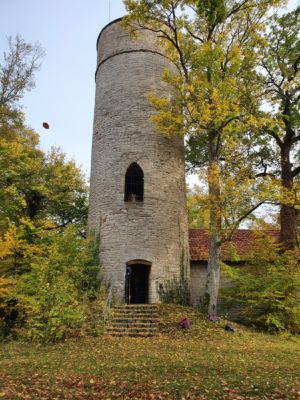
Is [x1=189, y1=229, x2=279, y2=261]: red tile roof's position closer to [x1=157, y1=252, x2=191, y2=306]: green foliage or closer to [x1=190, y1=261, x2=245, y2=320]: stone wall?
[x1=190, y1=261, x2=245, y2=320]: stone wall

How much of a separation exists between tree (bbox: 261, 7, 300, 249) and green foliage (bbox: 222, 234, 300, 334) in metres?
1.85

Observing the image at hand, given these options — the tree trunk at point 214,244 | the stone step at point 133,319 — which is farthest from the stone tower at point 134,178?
the tree trunk at point 214,244

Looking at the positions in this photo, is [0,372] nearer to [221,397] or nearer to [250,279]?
[221,397]

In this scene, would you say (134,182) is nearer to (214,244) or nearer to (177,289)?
(214,244)

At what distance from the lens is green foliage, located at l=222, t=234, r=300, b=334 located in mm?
12805

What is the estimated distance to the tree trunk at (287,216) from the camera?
51.0ft

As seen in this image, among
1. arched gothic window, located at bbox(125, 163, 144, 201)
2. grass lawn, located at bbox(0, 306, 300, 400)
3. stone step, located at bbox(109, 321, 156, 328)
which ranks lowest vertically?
grass lawn, located at bbox(0, 306, 300, 400)

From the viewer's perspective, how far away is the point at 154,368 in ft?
21.9

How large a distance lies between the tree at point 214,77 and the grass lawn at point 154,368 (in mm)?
3321

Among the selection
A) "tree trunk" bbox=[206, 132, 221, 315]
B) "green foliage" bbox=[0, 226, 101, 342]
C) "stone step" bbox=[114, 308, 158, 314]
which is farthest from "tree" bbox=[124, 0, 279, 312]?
"green foliage" bbox=[0, 226, 101, 342]

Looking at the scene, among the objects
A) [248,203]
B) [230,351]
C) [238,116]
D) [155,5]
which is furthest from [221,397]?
[155,5]

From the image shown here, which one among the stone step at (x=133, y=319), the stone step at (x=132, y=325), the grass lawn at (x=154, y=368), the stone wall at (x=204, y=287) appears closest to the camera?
the grass lawn at (x=154, y=368)

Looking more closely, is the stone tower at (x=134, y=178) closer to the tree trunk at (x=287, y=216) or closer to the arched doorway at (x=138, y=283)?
the arched doorway at (x=138, y=283)

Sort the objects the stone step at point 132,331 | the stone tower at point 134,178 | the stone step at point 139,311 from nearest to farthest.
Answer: the stone step at point 132,331
the stone step at point 139,311
the stone tower at point 134,178
